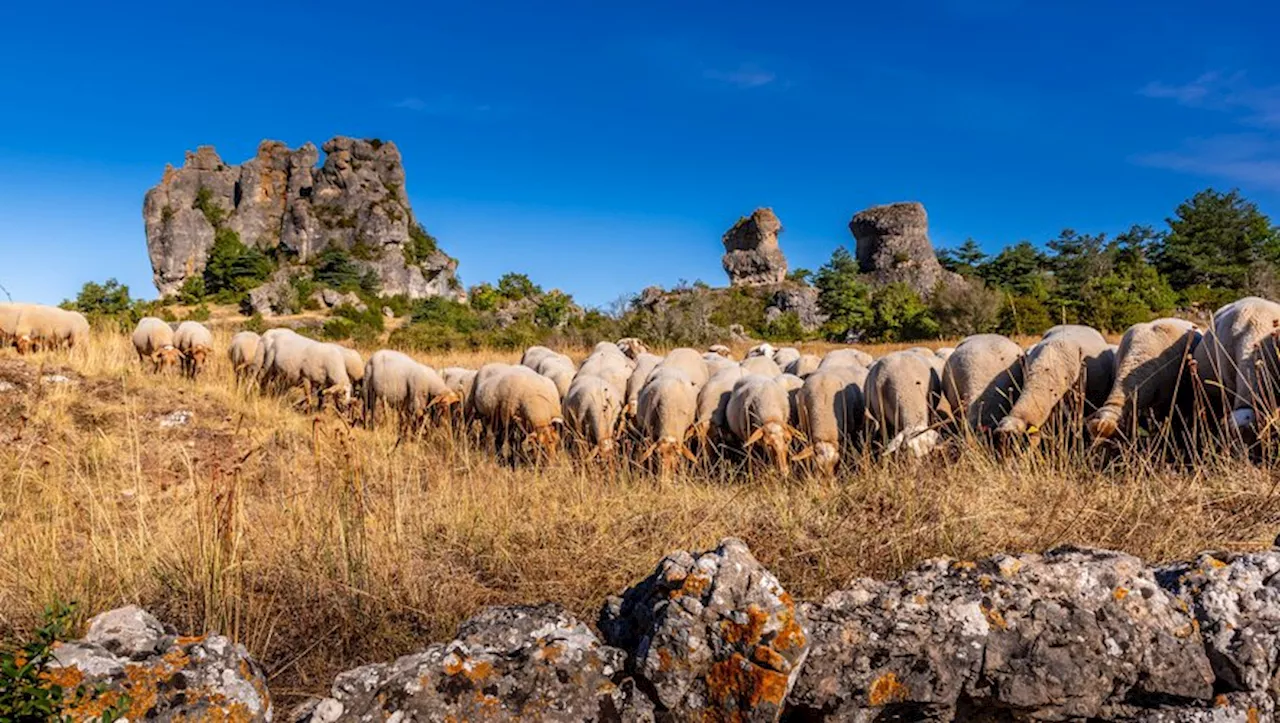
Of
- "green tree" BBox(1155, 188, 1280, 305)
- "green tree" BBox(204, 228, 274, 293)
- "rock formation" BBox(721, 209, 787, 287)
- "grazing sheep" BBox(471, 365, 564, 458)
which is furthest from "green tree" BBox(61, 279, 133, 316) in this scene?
"green tree" BBox(1155, 188, 1280, 305)

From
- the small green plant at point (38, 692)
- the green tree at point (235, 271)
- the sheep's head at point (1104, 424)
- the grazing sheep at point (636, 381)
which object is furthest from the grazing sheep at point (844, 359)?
the green tree at point (235, 271)

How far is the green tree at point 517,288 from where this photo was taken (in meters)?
A: 75.2

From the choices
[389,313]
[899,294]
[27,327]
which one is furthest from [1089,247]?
[27,327]

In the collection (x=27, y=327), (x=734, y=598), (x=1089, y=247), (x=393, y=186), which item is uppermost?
(x=393, y=186)

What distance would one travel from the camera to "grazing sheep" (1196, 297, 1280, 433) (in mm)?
5332

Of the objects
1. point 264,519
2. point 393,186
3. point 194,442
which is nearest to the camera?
point 264,519

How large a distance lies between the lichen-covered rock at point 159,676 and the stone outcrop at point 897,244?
67322mm

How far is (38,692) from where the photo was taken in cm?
209

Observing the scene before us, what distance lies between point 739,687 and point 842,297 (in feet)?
165

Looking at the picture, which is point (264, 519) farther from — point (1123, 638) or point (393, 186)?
point (393, 186)

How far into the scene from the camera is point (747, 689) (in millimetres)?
2539

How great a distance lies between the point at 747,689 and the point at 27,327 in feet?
55.0

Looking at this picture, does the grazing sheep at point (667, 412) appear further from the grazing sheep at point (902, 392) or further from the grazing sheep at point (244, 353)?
the grazing sheep at point (244, 353)

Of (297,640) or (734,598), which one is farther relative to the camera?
(297,640)
